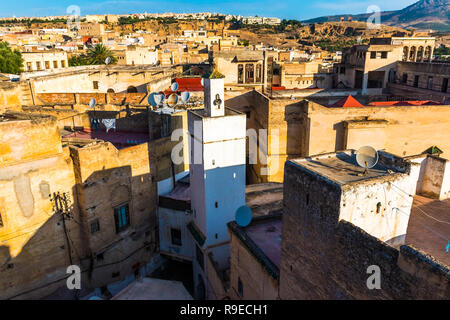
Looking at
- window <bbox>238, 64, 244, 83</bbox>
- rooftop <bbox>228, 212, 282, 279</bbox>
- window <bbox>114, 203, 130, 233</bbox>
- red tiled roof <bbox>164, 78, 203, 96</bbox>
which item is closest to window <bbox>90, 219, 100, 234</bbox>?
window <bbox>114, 203, 130, 233</bbox>

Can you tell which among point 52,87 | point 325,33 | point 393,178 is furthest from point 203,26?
point 393,178

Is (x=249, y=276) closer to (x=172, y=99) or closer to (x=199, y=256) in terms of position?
(x=199, y=256)

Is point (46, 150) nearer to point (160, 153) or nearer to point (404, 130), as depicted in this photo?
point (160, 153)

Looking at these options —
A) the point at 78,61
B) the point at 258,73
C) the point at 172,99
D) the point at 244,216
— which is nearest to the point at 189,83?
the point at 258,73

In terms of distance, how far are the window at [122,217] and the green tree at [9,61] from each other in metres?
26.4

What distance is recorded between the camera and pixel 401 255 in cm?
543

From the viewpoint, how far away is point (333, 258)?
6.81 meters

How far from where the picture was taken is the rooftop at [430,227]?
916cm

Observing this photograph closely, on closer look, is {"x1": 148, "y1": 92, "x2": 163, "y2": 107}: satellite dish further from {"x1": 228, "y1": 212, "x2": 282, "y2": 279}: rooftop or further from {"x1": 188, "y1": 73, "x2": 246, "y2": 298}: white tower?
{"x1": 228, "y1": 212, "x2": 282, "y2": 279}: rooftop

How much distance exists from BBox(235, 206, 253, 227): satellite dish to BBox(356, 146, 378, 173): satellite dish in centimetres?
464

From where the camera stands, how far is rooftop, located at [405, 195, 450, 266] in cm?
916

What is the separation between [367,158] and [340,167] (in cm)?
63

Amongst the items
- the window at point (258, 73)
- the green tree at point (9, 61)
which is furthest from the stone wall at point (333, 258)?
the green tree at point (9, 61)

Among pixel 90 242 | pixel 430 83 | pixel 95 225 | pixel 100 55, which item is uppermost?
pixel 100 55
